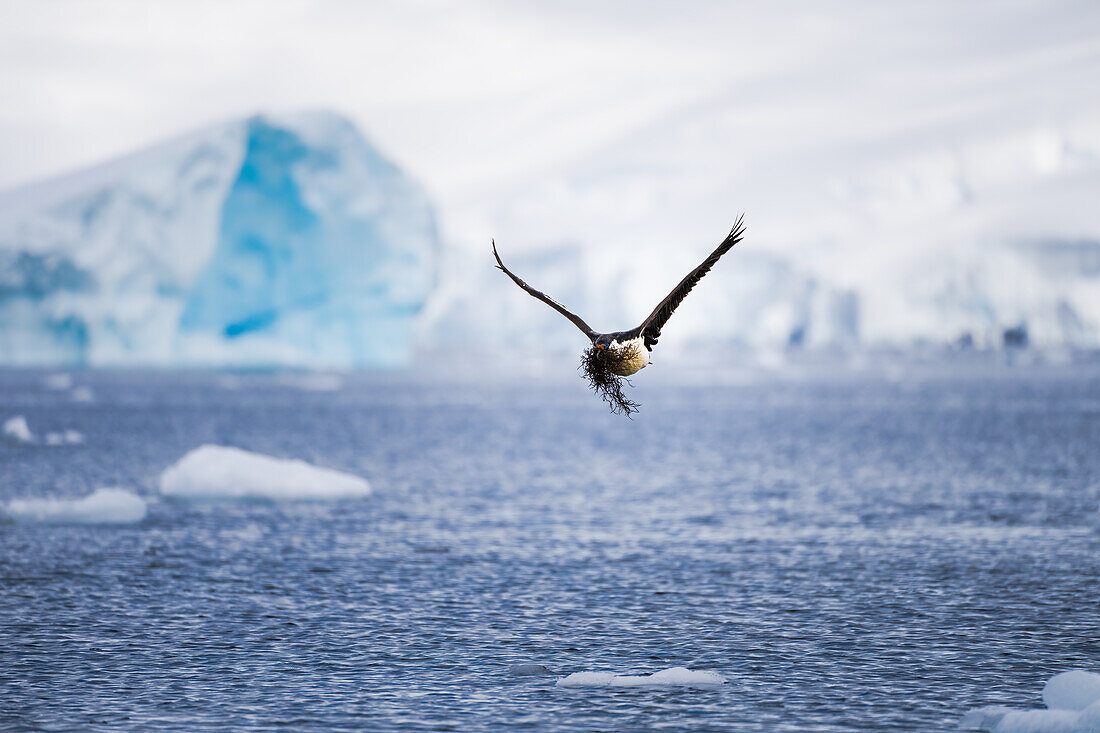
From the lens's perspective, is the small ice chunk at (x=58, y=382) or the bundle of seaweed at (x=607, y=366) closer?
the bundle of seaweed at (x=607, y=366)

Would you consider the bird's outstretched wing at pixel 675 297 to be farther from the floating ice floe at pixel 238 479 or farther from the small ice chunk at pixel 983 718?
the floating ice floe at pixel 238 479

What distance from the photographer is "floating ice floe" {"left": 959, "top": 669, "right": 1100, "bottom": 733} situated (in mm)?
13594

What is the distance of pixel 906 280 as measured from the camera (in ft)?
637

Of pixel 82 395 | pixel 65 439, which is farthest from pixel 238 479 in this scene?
pixel 82 395

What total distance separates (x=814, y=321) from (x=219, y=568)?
17389 centimetres

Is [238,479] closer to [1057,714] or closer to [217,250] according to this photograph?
[1057,714]

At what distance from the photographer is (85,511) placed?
1268 inches

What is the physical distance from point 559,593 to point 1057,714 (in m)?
11.2

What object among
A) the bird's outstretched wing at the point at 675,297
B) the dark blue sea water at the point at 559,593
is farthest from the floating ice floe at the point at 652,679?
the bird's outstretched wing at the point at 675,297

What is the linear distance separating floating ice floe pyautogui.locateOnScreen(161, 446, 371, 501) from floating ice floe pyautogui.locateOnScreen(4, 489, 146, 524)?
135 inches

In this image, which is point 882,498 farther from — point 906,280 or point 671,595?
point 906,280

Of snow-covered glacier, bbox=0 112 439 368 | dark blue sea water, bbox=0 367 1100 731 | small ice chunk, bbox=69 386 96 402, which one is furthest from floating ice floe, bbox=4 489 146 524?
small ice chunk, bbox=69 386 96 402

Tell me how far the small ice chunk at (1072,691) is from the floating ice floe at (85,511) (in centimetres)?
2527

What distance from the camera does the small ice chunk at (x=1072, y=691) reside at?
14.2 m
